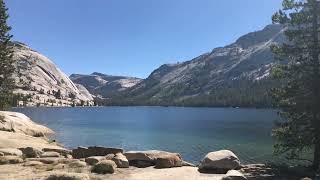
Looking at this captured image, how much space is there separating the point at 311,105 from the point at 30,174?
22.6 meters

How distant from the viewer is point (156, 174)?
34.6 m

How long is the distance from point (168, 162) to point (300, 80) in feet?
43.3

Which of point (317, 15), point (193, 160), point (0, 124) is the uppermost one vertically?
point (317, 15)

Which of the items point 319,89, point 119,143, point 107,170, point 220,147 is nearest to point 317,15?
point 319,89

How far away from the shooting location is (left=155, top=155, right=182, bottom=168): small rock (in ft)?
126

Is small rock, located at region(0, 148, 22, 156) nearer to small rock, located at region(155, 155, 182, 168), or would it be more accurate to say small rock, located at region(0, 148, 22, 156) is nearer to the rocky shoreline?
the rocky shoreline

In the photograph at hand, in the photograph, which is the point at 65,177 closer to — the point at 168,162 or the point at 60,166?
the point at 60,166

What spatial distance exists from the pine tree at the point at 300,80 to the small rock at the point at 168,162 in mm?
8754

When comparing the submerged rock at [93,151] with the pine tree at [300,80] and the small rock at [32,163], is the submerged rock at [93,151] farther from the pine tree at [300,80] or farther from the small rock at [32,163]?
the pine tree at [300,80]

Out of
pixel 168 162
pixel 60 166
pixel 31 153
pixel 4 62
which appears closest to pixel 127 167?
pixel 168 162

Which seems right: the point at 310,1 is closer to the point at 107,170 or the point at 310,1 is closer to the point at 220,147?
the point at 107,170

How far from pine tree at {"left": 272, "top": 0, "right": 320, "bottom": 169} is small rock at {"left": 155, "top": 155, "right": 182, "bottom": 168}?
875 centimetres

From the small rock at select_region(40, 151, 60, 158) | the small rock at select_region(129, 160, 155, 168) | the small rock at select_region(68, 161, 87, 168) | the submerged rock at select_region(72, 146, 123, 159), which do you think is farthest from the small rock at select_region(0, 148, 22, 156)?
the small rock at select_region(129, 160, 155, 168)

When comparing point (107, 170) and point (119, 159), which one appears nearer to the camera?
point (107, 170)
